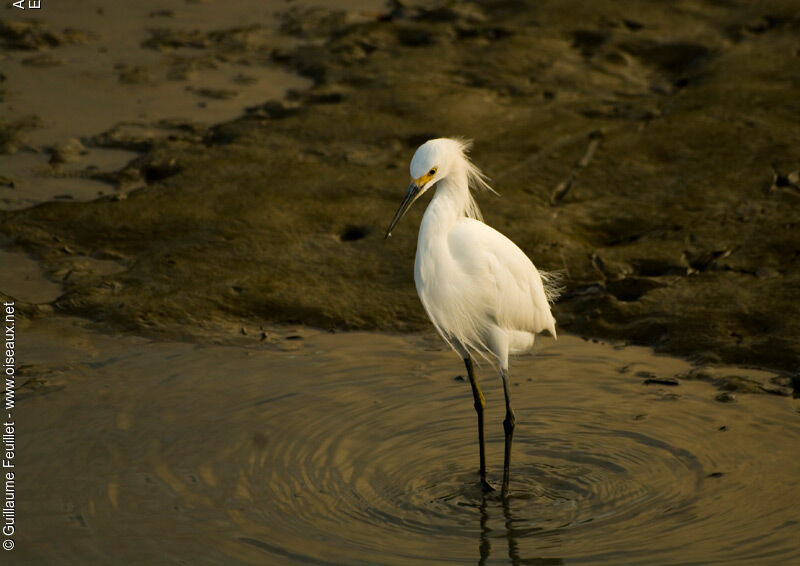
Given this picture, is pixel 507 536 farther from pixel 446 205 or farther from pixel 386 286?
pixel 386 286

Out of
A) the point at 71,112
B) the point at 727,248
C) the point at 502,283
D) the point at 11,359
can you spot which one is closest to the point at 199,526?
the point at 502,283

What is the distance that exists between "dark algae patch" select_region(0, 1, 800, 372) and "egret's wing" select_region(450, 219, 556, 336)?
1.16 meters

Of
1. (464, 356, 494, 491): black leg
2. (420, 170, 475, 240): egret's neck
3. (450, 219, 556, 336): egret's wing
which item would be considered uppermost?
(420, 170, 475, 240): egret's neck

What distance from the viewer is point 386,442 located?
466cm

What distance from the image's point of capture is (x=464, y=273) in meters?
4.32

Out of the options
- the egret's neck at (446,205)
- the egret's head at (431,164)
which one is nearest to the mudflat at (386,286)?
the egret's neck at (446,205)

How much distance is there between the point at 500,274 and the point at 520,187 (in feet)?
9.54

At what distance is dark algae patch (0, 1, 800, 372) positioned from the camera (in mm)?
5918

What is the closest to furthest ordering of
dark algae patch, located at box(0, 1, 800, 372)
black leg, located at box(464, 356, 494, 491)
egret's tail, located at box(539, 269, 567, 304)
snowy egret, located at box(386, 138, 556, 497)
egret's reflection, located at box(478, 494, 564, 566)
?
egret's reflection, located at box(478, 494, 564, 566)
snowy egret, located at box(386, 138, 556, 497)
black leg, located at box(464, 356, 494, 491)
egret's tail, located at box(539, 269, 567, 304)
dark algae patch, located at box(0, 1, 800, 372)

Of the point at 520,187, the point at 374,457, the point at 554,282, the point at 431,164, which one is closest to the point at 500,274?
the point at 431,164

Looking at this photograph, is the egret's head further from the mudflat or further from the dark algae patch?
the dark algae patch

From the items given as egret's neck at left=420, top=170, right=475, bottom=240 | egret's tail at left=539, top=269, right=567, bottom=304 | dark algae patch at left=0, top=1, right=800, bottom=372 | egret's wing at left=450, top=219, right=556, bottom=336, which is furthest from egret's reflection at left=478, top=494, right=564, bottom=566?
dark algae patch at left=0, top=1, right=800, bottom=372

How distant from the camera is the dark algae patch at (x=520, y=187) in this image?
5.92 metres

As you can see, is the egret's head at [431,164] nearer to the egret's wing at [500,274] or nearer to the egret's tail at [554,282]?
the egret's wing at [500,274]
